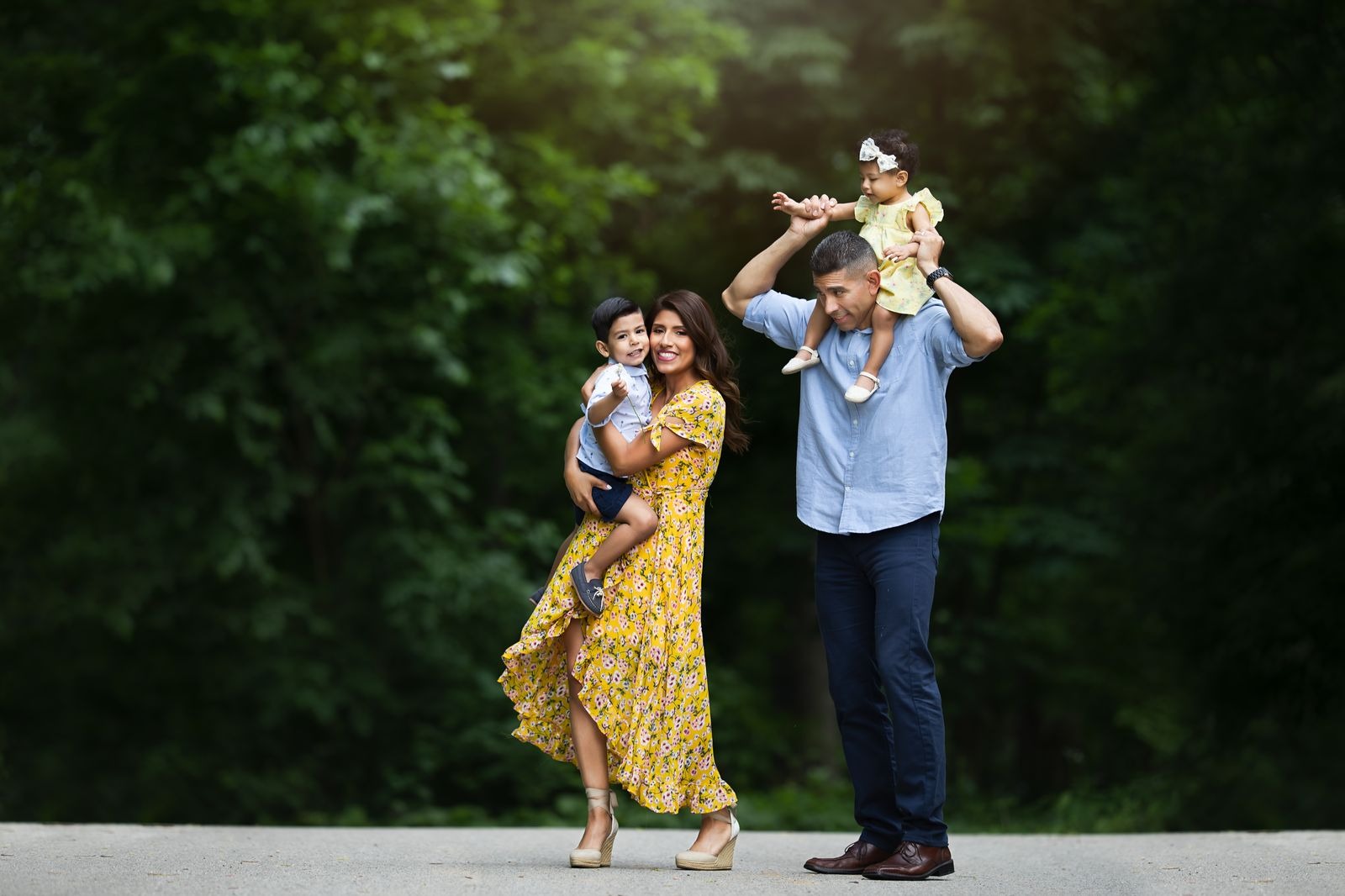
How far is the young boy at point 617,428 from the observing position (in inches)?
204

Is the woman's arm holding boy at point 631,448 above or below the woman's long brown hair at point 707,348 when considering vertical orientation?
below

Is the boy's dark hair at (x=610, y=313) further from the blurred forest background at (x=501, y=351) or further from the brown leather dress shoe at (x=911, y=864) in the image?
the blurred forest background at (x=501, y=351)

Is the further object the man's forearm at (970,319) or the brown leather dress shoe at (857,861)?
the brown leather dress shoe at (857,861)

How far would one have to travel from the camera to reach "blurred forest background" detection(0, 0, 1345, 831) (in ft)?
38.5

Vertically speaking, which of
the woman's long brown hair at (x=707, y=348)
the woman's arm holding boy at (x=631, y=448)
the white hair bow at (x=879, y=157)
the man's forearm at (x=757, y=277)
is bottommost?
the woman's arm holding boy at (x=631, y=448)

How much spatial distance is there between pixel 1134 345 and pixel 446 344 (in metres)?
5.53

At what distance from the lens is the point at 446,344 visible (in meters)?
12.2


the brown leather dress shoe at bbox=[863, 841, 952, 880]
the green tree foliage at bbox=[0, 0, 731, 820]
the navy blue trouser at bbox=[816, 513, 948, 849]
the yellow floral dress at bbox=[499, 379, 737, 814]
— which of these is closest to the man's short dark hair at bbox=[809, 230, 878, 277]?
the yellow floral dress at bbox=[499, 379, 737, 814]

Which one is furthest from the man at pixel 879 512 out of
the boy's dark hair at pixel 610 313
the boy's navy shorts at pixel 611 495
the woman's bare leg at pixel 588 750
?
the woman's bare leg at pixel 588 750

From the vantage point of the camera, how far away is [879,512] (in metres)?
5.14

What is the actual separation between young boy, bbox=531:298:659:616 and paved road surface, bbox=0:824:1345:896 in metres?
0.92

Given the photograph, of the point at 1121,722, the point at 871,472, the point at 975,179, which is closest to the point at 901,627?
the point at 871,472

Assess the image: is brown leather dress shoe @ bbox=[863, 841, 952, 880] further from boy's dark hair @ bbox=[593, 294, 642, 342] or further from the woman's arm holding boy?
boy's dark hair @ bbox=[593, 294, 642, 342]

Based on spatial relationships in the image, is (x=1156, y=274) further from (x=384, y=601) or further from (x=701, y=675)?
(x=701, y=675)
